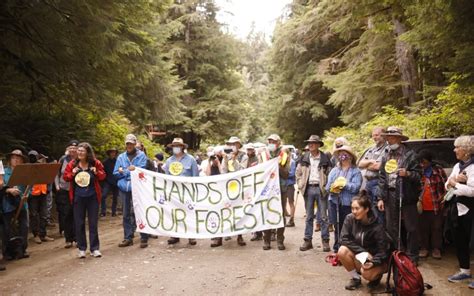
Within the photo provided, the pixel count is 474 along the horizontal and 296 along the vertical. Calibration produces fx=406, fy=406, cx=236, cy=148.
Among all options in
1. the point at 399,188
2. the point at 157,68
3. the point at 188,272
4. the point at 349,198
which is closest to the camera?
the point at 399,188

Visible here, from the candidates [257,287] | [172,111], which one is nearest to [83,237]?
[257,287]

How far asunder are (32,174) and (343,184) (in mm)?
5836

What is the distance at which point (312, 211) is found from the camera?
827 cm

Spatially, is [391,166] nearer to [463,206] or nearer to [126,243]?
[463,206]

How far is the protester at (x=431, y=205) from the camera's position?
23.3 ft

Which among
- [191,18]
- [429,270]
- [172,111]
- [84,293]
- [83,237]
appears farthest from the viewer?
[191,18]

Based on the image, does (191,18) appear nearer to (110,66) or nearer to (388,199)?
(110,66)

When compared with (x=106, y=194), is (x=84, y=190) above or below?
above

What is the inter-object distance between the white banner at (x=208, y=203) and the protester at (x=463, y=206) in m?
3.35

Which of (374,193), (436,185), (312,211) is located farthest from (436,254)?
(312,211)

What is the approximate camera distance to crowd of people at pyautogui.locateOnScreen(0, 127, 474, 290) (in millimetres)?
5898

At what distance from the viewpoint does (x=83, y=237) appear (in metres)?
7.93

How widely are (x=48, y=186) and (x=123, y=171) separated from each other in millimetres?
2485

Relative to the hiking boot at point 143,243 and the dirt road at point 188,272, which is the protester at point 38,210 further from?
the hiking boot at point 143,243
